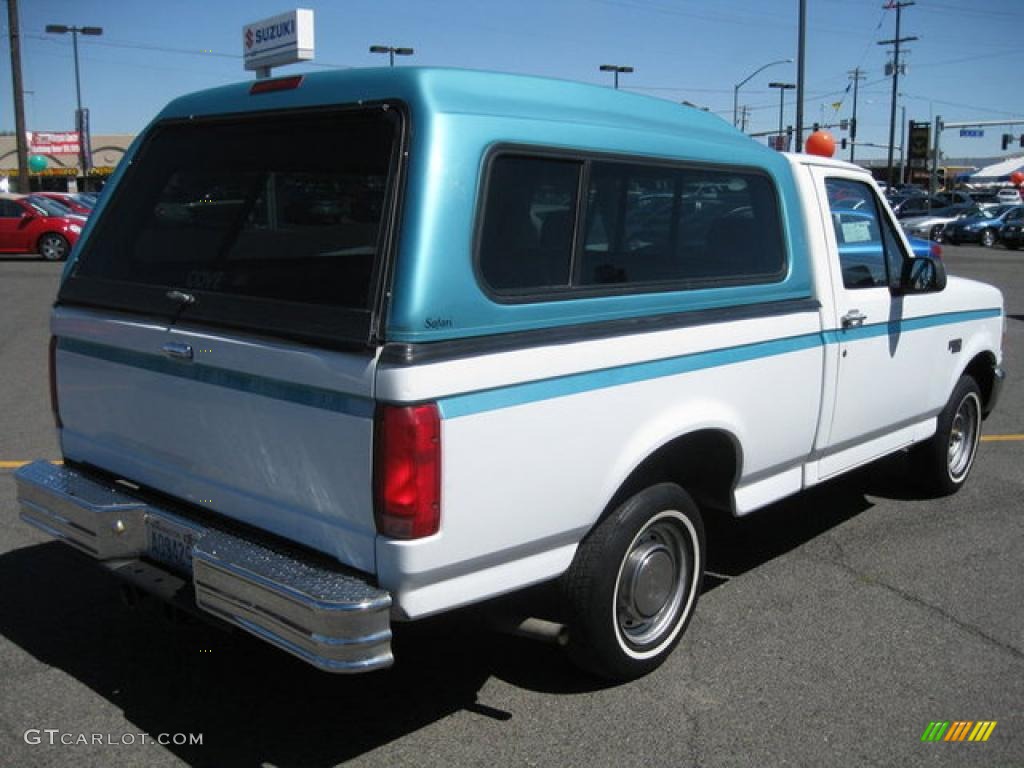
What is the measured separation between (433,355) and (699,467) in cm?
179

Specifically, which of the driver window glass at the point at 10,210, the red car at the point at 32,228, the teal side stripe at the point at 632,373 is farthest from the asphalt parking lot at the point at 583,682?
the driver window glass at the point at 10,210

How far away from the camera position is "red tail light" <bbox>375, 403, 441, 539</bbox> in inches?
106

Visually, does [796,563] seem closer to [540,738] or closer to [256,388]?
[540,738]

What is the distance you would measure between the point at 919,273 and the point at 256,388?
3476 millimetres

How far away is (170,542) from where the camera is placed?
3324mm

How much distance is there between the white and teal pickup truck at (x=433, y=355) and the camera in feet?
9.23

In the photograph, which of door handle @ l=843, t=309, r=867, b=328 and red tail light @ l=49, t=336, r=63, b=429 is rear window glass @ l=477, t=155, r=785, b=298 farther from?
red tail light @ l=49, t=336, r=63, b=429

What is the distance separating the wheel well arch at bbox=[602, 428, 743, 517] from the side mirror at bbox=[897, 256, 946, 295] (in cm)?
156

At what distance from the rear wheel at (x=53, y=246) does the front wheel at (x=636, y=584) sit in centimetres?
2168

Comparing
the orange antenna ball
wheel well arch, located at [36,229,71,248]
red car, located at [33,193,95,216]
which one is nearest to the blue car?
red car, located at [33,193,95,216]

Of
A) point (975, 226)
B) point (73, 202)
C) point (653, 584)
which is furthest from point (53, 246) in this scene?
point (975, 226)

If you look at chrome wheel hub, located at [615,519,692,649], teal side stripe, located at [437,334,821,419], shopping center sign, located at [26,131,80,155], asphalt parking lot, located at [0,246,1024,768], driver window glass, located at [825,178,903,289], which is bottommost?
asphalt parking lot, located at [0,246,1024,768]

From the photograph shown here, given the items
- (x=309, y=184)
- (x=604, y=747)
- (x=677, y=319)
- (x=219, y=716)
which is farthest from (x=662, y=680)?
(x=309, y=184)

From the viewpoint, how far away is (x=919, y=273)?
16.1ft
